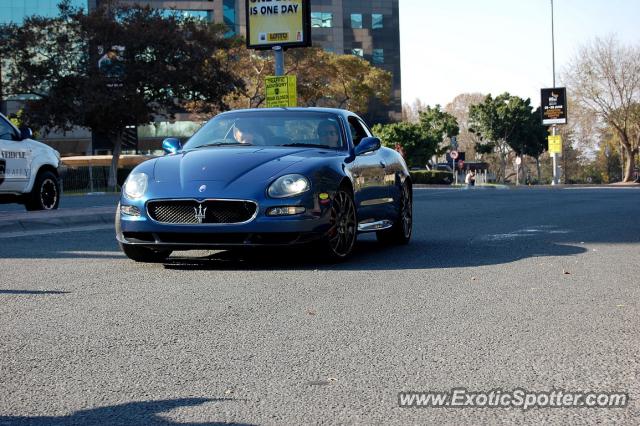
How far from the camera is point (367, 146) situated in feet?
33.6

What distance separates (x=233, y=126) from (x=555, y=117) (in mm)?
70988

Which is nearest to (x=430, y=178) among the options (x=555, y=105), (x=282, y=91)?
(x=555, y=105)

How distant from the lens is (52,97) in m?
47.2

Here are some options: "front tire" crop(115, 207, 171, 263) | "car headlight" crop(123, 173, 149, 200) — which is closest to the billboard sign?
"front tire" crop(115, 207, 171, 263)

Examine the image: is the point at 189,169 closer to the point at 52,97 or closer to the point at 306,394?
the point at 306,394

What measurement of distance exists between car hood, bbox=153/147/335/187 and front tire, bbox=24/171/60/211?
8589mm

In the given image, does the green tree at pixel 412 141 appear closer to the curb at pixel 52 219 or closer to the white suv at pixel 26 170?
the white suv at pixel 26 170

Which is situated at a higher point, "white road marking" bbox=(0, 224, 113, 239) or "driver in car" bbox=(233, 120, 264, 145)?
"driver in car" bbox=(233, 120, 264, 145)

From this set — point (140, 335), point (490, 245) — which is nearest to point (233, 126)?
point (490, 245)

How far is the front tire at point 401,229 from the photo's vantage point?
36.0ft

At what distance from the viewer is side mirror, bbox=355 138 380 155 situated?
10085 millimetres

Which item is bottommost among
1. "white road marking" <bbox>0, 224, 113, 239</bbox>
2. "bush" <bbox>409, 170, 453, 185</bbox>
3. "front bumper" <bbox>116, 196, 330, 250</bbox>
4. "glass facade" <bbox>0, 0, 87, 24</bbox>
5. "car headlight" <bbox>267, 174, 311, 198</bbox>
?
"bush" <bbox>409, 170, 453, 185</bbox>

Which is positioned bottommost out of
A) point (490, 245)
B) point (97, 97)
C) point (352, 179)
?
point (490, 245)

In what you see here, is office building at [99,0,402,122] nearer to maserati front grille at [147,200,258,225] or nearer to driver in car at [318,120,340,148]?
driver in car at [318,120,340,148]
